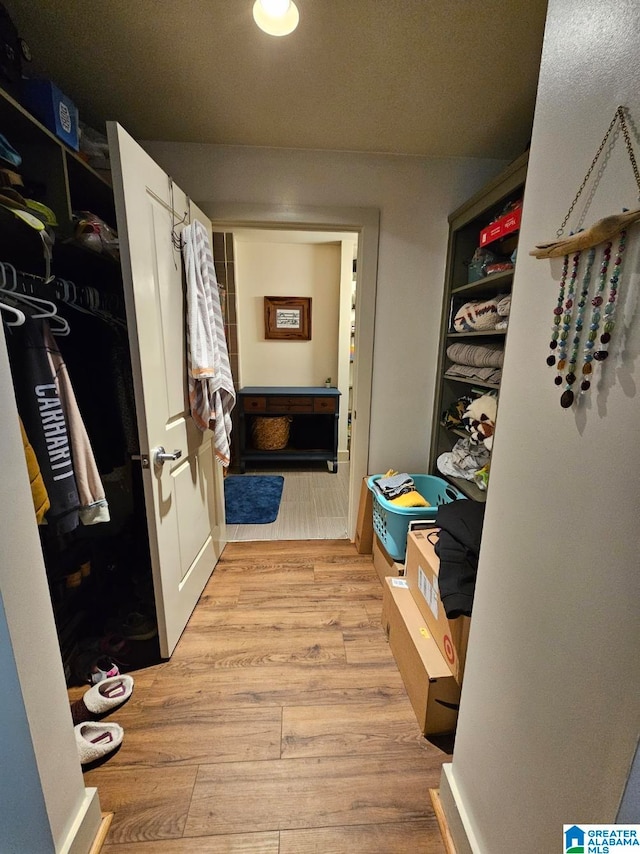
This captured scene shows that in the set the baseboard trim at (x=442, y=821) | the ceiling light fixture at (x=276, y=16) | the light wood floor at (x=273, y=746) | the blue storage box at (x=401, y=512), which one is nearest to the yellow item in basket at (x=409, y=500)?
the blue storage box at (x=401, y=512)

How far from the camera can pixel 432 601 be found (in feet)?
4.24

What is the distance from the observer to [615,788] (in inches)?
18.5

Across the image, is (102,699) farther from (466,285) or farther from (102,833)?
(466,285)

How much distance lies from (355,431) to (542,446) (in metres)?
1.57

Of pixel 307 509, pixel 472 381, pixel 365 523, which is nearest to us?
pixel 472 381

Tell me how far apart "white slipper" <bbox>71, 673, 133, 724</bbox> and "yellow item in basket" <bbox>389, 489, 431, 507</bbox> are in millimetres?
1408

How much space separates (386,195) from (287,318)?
203cm

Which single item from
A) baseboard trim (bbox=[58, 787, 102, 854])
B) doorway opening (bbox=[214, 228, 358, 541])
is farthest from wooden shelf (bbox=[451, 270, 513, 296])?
baseboard trim (bbox=[58, 787, 102, 854])

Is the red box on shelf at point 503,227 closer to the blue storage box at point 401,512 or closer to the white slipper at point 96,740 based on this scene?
the blue storage box at point 401,512

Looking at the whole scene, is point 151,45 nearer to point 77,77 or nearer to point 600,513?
point 77,77

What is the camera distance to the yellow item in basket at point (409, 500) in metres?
1.80

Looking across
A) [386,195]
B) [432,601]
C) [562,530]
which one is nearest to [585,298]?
[562,530]

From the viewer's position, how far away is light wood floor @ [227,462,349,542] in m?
2.45

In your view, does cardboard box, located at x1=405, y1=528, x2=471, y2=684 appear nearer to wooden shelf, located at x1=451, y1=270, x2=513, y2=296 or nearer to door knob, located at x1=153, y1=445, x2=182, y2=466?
door knob, located at x1=153, y1=445, x2=182, y2=466
